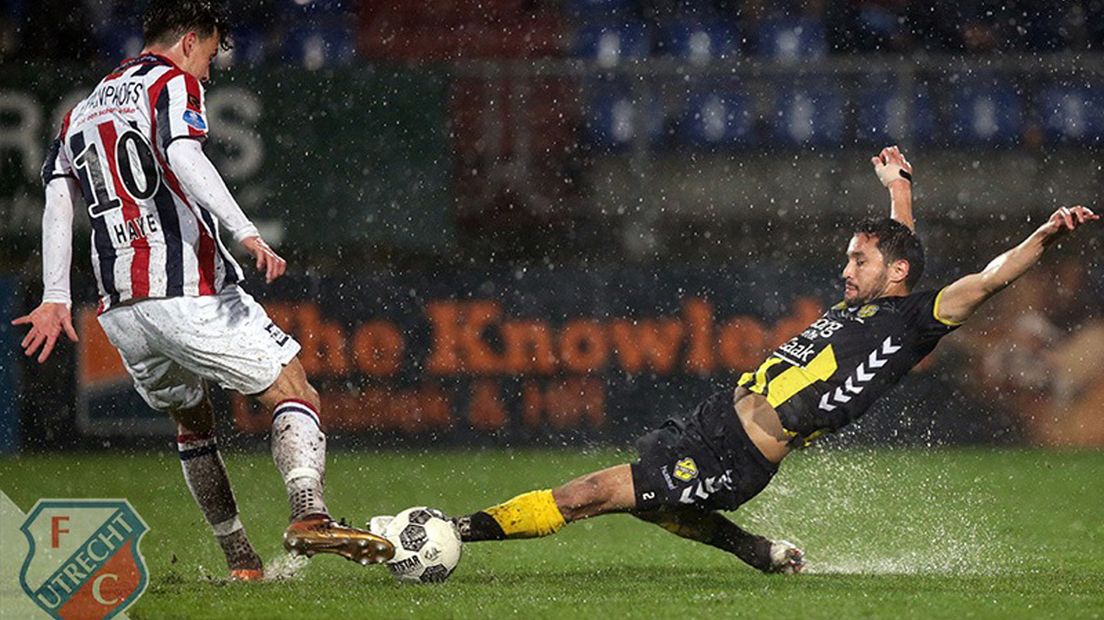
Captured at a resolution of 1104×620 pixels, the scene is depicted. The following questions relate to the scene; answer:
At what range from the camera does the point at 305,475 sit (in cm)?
545

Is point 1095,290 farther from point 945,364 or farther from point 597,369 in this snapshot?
point 597,369

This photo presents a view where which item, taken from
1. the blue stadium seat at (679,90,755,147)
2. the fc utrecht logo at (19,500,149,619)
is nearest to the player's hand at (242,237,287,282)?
the fc utrecht logo at (19,500,149,619)

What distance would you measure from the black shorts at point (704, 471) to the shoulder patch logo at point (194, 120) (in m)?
1.83

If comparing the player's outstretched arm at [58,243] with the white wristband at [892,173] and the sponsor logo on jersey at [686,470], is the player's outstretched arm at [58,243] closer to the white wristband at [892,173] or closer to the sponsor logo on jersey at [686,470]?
the sponsor logo on jersey at [686,470]

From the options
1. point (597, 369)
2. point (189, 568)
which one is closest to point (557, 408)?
point (597, 369)

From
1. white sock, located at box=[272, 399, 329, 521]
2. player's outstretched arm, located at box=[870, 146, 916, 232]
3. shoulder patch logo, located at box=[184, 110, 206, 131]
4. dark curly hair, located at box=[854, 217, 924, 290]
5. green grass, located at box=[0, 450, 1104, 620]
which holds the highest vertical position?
shoulder patch logo, located at box=[184, 110, 206, 131]

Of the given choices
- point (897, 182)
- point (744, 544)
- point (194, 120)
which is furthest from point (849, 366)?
point (194, 120)

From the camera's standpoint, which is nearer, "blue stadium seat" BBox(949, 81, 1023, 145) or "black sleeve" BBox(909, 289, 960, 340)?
"black sleeve" BBox(909, 289, 960, 340)

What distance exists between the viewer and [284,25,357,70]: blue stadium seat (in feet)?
44.9

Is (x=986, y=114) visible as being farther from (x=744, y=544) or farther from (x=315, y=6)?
(x=744, y=544)

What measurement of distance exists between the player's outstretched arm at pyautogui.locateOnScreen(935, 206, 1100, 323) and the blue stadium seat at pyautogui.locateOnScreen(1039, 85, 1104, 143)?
617cm

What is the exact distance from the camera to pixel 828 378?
602cm

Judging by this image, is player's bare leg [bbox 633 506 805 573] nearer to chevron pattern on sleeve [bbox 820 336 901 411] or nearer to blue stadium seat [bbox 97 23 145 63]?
chevron pattern on sleeve [bbox 820 336 901 411]

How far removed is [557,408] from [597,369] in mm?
371
